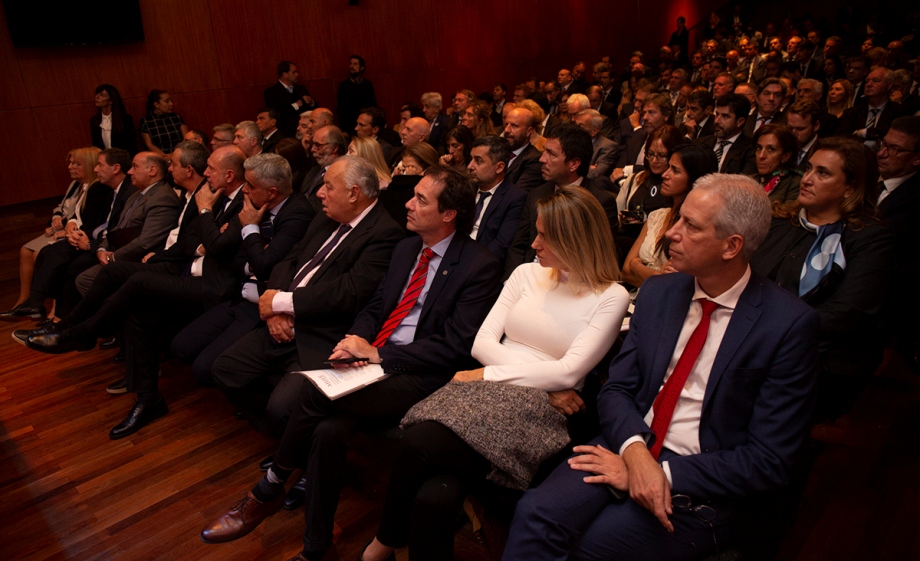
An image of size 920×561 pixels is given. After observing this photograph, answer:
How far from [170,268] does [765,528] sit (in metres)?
3.45

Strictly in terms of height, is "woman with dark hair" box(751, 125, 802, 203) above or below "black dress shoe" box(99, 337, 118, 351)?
above

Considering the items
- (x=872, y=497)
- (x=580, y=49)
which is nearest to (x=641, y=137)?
(x=872, y=497)

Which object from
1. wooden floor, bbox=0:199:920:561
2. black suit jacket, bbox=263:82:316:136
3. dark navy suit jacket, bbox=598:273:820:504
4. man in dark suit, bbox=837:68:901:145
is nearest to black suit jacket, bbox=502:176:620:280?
wooden floor, bbox=0:199:920:561

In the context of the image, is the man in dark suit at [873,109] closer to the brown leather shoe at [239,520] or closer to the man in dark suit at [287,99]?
the brown leather shoe at [239,520]

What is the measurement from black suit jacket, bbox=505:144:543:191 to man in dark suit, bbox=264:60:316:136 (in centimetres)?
438

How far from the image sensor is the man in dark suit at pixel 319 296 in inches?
105

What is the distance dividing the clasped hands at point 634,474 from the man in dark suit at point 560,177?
158 cm

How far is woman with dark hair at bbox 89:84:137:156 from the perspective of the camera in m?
6.32

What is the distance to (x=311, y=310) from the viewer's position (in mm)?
→ 2650

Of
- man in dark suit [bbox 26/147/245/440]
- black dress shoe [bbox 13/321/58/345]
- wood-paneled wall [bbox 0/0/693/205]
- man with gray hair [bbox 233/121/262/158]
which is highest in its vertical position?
wood-paneled wall [bbox 0/0/693/205]

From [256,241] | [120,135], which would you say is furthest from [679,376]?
[120,135]

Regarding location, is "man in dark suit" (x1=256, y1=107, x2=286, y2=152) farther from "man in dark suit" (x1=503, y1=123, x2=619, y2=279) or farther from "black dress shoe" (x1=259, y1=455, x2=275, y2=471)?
"black dress shoe" (x1=259, y1=455, x2=275, y2=471)

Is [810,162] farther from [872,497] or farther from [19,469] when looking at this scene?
[19,469]

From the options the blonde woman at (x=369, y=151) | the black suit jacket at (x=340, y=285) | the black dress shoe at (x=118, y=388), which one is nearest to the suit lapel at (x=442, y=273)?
the black suit jacket at (x=340, y=285)
